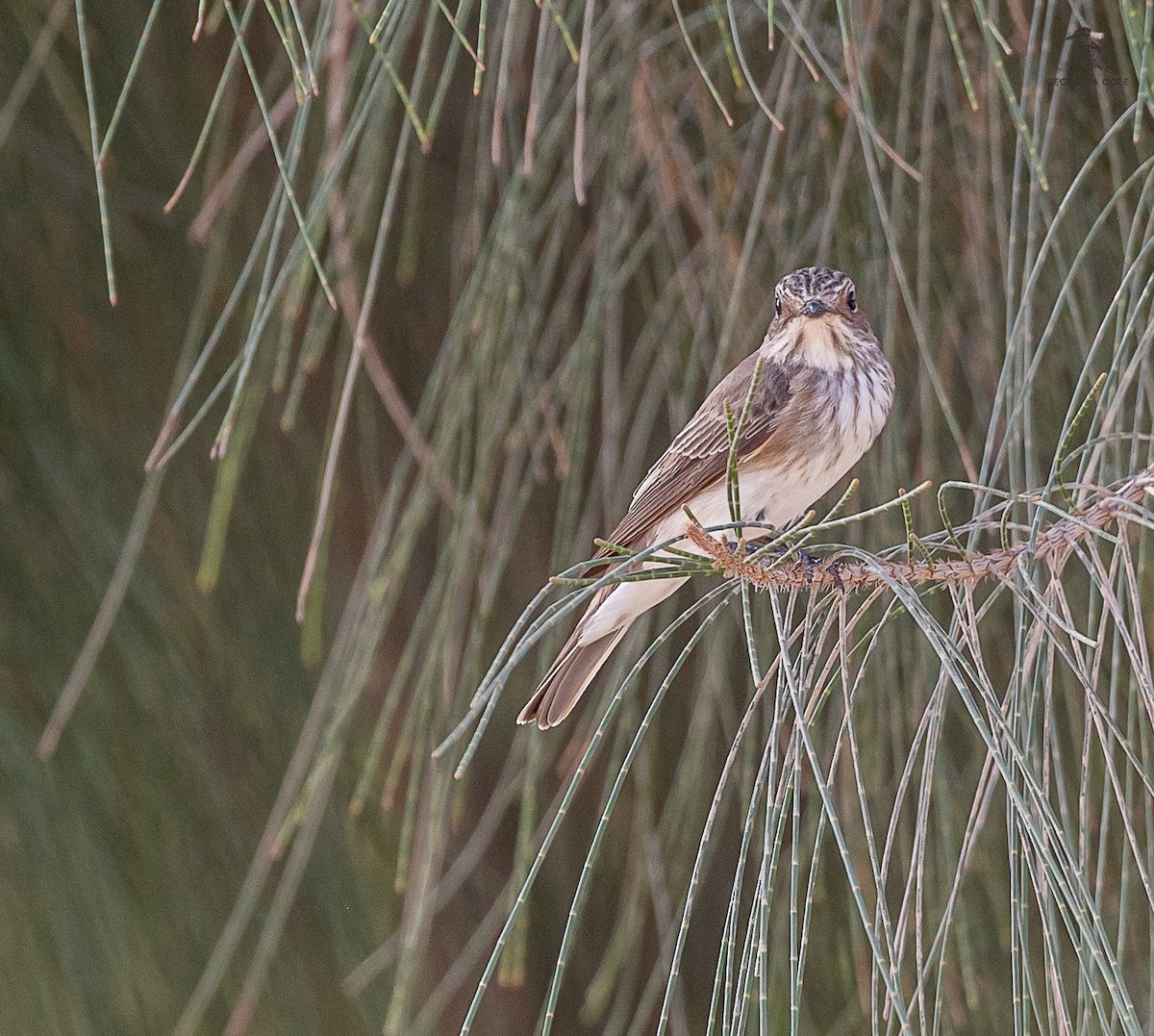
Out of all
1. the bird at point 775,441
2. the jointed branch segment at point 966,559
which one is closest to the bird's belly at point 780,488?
the bird at point 775,441

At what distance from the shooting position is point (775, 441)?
1899 millimetres

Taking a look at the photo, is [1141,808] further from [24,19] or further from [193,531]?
[24,19]

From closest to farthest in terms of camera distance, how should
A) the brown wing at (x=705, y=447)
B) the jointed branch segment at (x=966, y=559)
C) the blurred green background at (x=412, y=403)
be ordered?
the jointed branch segment at (x=966, y=559) < the blurred green background at (x=412, y=403) < the brown wing at (x=705, y=447)

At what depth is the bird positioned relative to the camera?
5.95ft

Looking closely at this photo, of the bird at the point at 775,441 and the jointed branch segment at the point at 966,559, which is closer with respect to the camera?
the jointed branch segment at the point at 966,559

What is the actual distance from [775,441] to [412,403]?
58 centimetres

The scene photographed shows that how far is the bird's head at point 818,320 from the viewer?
175 centimetres

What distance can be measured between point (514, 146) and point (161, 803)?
874mm

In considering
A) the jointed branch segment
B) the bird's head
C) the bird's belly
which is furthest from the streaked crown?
the jointed branch segment

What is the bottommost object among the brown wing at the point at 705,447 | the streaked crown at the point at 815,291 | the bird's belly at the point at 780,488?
the bird's belly at the point at 780,488

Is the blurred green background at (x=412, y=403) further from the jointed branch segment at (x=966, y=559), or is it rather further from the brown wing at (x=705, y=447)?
the jointed branch segment at (x=966, y=559)

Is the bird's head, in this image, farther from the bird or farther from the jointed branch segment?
the jointed branch segment

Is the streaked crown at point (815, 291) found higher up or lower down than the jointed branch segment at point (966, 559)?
higher up

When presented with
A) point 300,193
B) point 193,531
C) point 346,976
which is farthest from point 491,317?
point 346,976
